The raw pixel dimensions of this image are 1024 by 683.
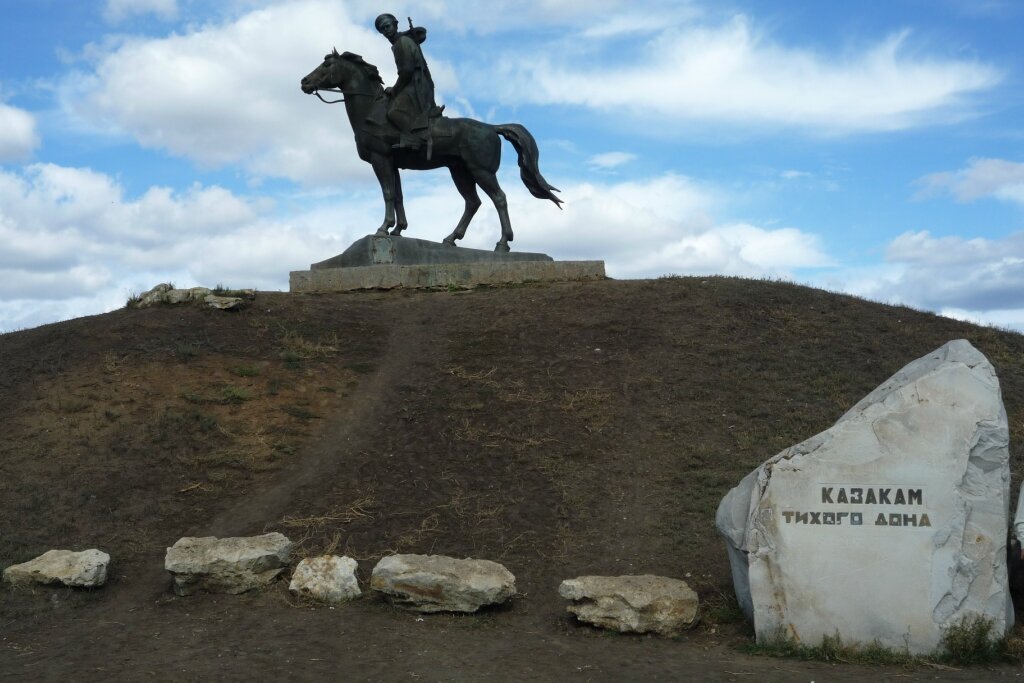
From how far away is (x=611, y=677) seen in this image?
6891mm

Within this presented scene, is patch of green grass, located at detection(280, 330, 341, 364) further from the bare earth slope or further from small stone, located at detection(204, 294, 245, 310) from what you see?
small stone, located at detection(204, 294, 245, 310)

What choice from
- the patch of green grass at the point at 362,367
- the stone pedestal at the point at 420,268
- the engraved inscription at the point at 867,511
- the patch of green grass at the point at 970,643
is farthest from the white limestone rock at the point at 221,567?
the stone pedestal at the point at 420,268

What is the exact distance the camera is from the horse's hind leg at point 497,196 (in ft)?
61.7

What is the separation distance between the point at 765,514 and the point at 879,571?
0.85 meters

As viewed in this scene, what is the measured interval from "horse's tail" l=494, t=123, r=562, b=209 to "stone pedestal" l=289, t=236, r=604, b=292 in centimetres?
127

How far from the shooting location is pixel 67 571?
29.3ft

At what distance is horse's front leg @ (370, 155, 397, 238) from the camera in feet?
59.8

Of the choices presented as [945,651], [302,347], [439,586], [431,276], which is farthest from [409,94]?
[945,651]

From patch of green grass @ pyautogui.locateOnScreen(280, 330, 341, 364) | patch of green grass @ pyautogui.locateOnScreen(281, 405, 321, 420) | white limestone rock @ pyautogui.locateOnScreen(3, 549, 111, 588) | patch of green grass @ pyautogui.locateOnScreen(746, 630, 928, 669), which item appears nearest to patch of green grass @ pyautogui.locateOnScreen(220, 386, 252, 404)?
patch of green grass @ pyautogui.locateOnScreen(281, 405, 321, 420)

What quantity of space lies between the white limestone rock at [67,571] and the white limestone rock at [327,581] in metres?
1.73

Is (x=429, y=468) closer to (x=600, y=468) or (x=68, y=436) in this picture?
(x=600, y=468)

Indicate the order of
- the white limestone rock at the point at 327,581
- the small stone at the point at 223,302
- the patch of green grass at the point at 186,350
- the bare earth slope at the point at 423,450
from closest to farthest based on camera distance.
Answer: the bare earth slope at the point at 423,450
the white limestone rock at the point at 327,581
the patch of green grass at the point at 186,350
the small stone at the point at 223,302

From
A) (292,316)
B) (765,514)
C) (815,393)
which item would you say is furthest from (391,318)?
(765,514)

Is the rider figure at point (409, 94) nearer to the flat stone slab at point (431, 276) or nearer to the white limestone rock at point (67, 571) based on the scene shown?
the flat stone slab at point (431, 276)
